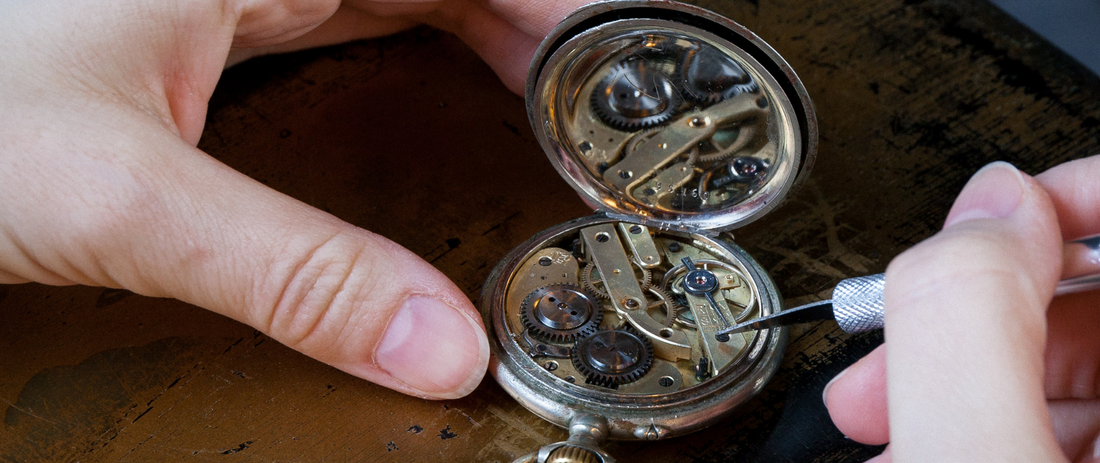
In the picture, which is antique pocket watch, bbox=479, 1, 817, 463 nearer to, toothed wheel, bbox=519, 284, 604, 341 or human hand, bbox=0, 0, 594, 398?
toothed wheel, bbox=519, 284, 604, 341

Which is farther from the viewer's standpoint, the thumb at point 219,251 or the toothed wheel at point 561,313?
the toothed wheel at point 561,313

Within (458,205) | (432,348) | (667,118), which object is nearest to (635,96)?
(667,118)

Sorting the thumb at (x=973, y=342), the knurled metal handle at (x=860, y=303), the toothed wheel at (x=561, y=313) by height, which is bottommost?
the toothed wheel at (x=561, y=313)

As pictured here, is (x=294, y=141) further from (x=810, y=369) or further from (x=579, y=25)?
(x=810, y=369)

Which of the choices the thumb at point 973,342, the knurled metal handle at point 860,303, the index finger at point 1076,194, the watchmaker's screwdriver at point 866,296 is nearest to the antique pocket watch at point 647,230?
the watchmaker's screwdriver at point 866,296

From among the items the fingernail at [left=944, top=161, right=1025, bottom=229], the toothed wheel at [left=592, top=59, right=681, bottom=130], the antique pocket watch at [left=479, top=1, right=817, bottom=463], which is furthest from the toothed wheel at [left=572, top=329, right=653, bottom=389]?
the fingernail at [left=944, top=161, right=1025, bottom=229]

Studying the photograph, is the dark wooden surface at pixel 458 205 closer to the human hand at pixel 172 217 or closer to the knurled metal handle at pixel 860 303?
the human hand at pixel 172 217
